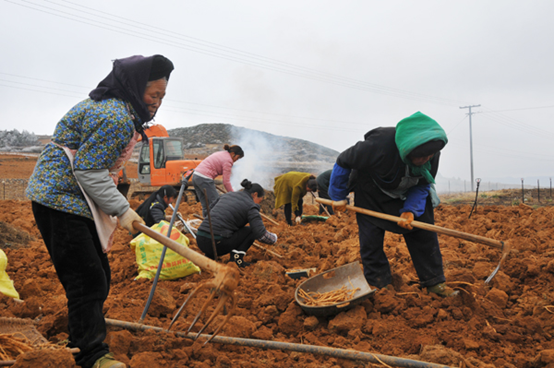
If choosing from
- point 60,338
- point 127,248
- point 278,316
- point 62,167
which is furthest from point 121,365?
point 127,248

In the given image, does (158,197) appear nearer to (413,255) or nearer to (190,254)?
(413,255)

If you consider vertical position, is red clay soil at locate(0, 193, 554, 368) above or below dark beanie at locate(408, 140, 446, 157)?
below

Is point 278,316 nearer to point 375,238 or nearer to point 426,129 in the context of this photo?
point 375,238

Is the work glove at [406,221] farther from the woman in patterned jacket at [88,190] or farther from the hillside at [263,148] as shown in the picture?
the hillside at [263,148]

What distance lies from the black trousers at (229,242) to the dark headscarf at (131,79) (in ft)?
8.58

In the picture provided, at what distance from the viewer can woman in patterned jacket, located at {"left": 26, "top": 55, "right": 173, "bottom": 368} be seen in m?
2.02

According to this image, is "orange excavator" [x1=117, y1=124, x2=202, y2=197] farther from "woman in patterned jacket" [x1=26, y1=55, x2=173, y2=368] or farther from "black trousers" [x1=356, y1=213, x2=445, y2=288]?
"woman in patterned jacket" [x1=26, y1=55, x2=173, y2=368]

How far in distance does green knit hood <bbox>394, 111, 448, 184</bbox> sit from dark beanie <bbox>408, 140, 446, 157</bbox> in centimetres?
3

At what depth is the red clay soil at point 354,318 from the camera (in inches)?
96.6

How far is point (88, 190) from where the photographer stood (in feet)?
6.67

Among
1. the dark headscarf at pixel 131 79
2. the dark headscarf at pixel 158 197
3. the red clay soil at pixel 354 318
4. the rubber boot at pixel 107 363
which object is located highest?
the dark headscarf at pixel 131 79

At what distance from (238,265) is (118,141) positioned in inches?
114

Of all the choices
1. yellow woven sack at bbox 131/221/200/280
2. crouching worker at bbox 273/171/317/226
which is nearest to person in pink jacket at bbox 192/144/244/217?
crouching worker at bbox 273/171/317/226

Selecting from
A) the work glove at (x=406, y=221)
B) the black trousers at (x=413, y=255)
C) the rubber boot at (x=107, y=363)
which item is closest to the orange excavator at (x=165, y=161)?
the black trousers at (x=413, y=255)
